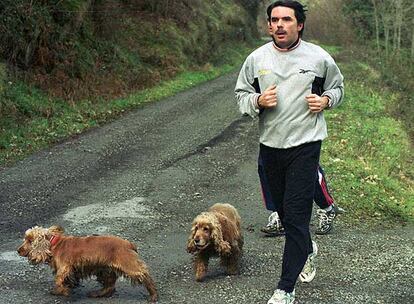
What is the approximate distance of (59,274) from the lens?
518 cm

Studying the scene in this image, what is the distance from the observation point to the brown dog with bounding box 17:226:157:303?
5.06 metres

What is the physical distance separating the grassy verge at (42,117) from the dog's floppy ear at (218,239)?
6.34 m

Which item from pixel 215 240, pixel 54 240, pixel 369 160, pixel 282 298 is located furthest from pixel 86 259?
pixel 369 160

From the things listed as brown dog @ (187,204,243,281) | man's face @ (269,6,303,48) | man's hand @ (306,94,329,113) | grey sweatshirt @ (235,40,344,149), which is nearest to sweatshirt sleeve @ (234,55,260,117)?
grey sweatshirt @ (235,40,344,149)

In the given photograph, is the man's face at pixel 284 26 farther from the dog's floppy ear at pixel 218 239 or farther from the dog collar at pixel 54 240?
the dog collar at pixel 54 240

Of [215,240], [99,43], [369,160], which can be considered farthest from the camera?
[99,43]

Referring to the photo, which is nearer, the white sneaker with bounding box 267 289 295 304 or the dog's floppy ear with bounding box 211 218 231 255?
the white sneaker with bounding box 267 289 295 304

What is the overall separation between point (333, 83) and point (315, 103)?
1.13ft

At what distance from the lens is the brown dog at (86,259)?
16.6ft

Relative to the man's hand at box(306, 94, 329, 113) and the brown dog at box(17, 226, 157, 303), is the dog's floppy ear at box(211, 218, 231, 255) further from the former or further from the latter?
the man's hand at box(306, 94, 329, 113)

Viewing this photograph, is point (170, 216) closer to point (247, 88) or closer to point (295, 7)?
point (247, 88)

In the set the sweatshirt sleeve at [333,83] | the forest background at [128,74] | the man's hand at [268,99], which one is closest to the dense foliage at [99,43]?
the forest background at [128,74]

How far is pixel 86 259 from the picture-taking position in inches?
200

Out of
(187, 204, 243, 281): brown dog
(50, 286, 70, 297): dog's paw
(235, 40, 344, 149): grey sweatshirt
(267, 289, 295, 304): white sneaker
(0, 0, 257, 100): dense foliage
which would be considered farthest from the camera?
(0, 0, 257, 100): dense foliage
